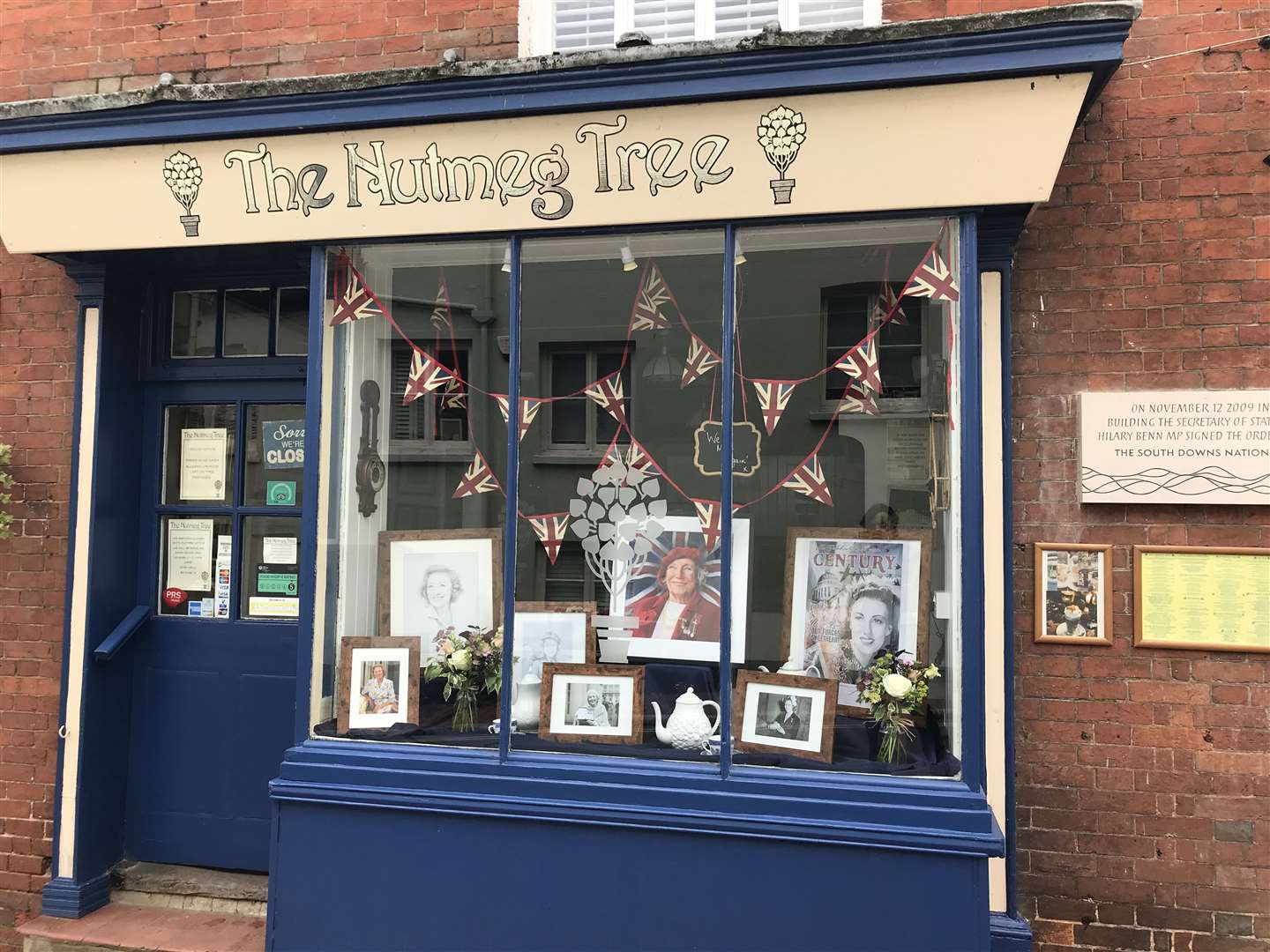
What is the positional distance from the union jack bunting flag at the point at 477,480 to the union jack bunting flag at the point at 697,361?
988 millimetres

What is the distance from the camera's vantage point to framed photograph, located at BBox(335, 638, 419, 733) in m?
3.56

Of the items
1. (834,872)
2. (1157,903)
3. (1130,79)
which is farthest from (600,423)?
(1157,903)

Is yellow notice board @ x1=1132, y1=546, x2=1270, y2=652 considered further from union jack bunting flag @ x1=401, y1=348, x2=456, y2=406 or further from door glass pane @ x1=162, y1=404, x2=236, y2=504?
door glass pane @ x1=162, y1=404, x2=236, y2=504

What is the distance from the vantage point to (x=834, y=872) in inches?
117

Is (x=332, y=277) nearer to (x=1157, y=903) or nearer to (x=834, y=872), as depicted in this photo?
(x=834, y=872)

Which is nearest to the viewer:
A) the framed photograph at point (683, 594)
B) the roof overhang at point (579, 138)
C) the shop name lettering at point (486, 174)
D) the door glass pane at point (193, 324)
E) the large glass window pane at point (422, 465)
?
the roof overhang at point (579, 138)

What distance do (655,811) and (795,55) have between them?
2.93m

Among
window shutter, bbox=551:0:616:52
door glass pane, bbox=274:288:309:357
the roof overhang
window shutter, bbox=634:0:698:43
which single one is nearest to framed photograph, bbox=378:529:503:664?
door glass pane, bbox=274:288:309:357

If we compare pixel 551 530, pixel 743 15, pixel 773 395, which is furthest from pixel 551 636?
pixel 743 15

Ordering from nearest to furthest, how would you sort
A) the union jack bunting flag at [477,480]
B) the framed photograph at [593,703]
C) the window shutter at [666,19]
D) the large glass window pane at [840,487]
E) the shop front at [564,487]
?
the shop front at [564,487], the large glass window pane at [840,487], the framed photograph at [593,703], the union jack bunting flag at [477,480], the window shutter at [666,19]

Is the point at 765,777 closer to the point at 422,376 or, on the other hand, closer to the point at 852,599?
the point at 852,599

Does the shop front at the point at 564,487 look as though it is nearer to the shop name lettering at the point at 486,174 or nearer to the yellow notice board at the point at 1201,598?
the shop name lettering at the point at 486,174

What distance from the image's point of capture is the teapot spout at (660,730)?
336 cm

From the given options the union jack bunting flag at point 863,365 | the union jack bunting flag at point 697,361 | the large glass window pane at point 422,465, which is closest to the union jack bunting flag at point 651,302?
the union jack bunting flag at point 697,361
